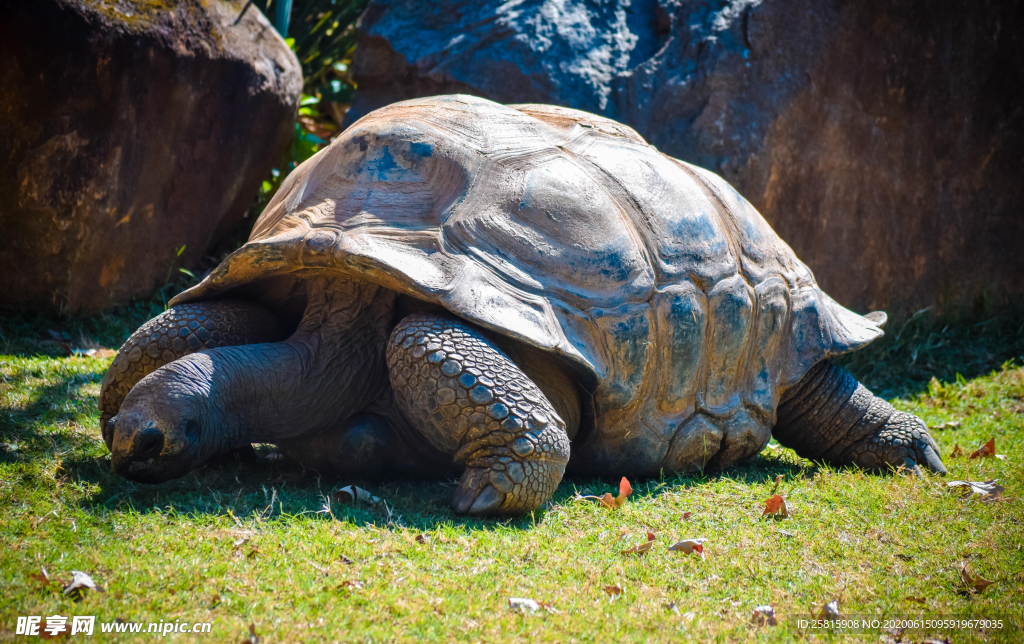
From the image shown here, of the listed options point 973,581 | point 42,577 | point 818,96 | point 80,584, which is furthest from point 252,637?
point 818,96

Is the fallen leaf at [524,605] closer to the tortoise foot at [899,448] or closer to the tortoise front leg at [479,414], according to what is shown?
the tortoise front leg at [479,414]

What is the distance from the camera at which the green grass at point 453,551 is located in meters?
2.20

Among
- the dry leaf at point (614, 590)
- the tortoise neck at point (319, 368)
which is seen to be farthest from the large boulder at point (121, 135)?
the dry leaf at point (614, 590)

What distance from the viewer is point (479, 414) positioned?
288 cm

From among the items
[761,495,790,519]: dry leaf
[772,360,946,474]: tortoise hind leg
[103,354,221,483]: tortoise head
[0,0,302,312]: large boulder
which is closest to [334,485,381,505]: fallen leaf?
[103,354,221,483]: tortoise head

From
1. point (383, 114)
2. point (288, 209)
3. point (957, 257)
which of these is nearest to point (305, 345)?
point (288, 209)

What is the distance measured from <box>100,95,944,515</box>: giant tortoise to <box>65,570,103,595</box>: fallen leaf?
22.5 inches

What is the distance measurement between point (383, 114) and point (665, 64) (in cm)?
304

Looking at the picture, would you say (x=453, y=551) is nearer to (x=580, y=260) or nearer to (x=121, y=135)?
(x=580, y=260)

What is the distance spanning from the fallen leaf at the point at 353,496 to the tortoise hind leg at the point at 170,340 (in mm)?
821

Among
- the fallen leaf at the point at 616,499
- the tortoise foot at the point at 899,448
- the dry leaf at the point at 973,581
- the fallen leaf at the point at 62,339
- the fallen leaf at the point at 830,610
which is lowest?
the fallen leaf at the point at 62,339

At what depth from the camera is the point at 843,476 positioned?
12.8ft

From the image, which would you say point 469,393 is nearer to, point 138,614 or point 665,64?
point 138,614

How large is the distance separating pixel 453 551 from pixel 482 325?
0.80 meters
